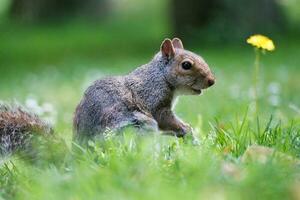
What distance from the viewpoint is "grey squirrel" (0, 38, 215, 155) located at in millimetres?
4758

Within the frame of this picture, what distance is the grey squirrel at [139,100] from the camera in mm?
4758

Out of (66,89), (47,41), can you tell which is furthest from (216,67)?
(47,41)

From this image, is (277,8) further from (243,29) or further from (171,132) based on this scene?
(171,132)

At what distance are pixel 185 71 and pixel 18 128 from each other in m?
0.99

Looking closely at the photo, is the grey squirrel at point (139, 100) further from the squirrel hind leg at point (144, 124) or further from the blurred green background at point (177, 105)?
the blurred green background at point (177, 105)

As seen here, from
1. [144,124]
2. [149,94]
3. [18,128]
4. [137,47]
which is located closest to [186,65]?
[149,94]

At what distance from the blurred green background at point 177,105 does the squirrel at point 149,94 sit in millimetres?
156

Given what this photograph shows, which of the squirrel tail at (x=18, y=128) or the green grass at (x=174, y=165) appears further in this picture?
the squirrel tail at (x=18, y=128)

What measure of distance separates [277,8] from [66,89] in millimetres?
6381

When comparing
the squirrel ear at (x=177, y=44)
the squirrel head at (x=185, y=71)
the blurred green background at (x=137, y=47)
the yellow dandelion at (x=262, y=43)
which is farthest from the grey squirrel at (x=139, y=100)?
the blurred green background at (x=137, y=47)

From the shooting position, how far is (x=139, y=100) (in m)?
4.90

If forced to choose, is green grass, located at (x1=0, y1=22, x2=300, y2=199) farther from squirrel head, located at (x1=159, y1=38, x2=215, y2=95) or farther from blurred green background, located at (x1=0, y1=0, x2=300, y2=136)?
blurred green background, located at (x1=0, y1=0, x2=300, y2=136)

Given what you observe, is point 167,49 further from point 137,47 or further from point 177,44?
point 137,47

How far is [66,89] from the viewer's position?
11.1 m
